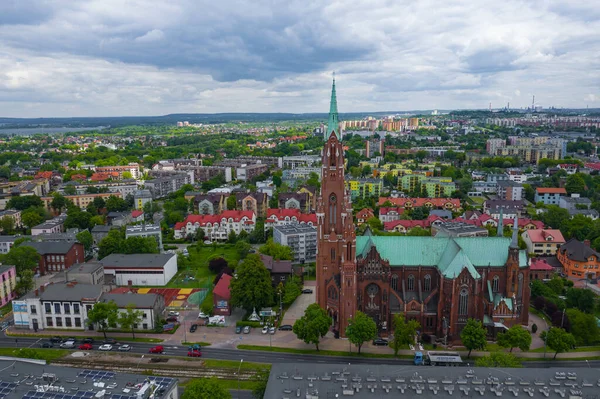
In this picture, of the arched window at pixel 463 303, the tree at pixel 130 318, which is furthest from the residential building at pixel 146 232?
the arched window at pixel 463 303

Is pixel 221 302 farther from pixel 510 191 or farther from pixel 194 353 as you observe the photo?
pixel 510 191

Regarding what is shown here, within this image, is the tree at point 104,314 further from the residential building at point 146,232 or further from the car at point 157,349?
the residential building at point 146,232

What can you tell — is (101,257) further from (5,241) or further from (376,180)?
(376,180)

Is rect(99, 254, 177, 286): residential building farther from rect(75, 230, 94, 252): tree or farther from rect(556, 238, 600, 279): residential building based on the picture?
rect(556, 238, 600, 279): residential building

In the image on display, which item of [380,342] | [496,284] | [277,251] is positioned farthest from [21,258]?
[496,284]

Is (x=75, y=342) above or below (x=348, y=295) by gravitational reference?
below

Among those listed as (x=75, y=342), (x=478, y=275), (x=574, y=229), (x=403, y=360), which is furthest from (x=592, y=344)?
(x=75, y=342)

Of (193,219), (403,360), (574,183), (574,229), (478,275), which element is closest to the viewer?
(403,360)
